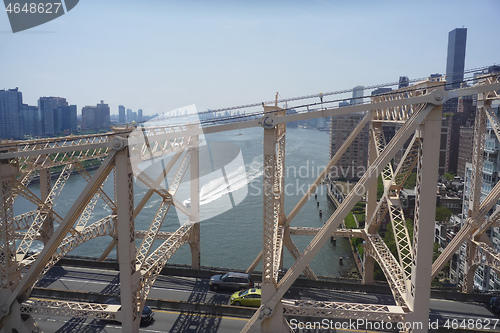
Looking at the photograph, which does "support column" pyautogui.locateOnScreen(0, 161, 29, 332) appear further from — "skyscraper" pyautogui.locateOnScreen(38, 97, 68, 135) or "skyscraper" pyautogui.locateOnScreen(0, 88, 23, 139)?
"skyscraper" pyautogui.locateOnScreen(38, 97, 68, 135)

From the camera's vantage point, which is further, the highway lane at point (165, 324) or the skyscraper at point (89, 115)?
the skyscraper at point (89, 115)

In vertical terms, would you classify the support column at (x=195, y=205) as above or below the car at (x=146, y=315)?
above

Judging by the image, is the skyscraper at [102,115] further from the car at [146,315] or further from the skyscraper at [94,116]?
the car at [146,315]

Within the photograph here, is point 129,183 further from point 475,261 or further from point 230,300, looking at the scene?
point 475,261

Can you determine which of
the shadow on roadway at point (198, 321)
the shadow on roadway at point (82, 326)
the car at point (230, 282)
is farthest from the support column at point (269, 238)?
the shadow on roadway at point (82, 326)

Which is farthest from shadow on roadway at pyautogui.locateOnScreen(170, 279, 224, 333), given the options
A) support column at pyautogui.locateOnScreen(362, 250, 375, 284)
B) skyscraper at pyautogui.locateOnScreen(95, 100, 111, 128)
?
skyscraper at pyautogui.locateOnScreen(95, 100, 111, 128)

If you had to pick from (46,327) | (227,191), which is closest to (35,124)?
(227,191)

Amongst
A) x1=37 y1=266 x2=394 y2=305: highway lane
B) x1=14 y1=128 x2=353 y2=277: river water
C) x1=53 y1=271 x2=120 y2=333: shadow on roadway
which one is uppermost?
x1=37 y1=266 x2=394 y2=305: highway lane
